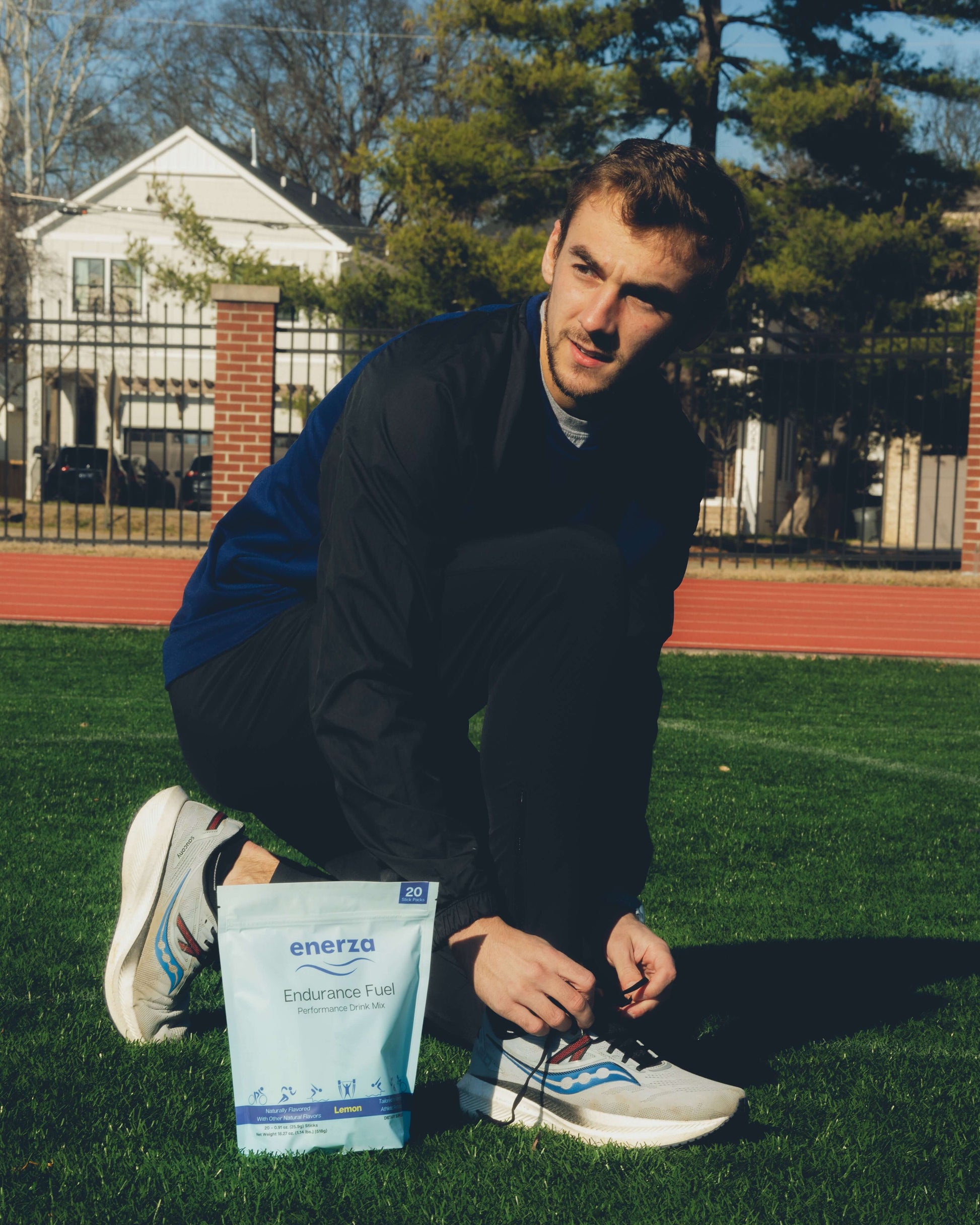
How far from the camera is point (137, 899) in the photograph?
2.20 metres

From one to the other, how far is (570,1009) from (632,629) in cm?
68

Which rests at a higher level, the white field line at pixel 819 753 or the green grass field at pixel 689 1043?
the green grass field at pixel 689 1043

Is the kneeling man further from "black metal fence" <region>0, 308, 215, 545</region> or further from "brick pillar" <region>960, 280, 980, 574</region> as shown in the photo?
"black metal fence" <region>0, 308, 215, 545</region>

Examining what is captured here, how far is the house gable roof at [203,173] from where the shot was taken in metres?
31.7

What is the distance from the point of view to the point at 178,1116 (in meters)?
1.92

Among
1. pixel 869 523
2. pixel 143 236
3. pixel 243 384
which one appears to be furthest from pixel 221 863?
pixel 143 236

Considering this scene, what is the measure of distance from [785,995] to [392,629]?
4.30 ft

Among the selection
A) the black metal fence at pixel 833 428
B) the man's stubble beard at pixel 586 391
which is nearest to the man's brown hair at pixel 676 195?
the man's stubble beard at pixel 586 391

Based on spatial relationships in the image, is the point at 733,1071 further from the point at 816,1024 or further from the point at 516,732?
the point at 516,732

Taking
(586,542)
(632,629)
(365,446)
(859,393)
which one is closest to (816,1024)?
(632,629)

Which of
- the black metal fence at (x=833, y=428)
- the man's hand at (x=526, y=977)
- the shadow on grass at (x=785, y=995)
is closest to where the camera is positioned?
the man's hand at (x=526, y=977)

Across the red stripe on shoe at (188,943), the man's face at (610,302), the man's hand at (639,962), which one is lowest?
the red stripe on shoe at (188,943)

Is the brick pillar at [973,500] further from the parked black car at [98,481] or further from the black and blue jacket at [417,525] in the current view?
the parked black car at [98,481]

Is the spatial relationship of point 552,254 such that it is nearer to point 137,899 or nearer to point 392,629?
point 392,629
